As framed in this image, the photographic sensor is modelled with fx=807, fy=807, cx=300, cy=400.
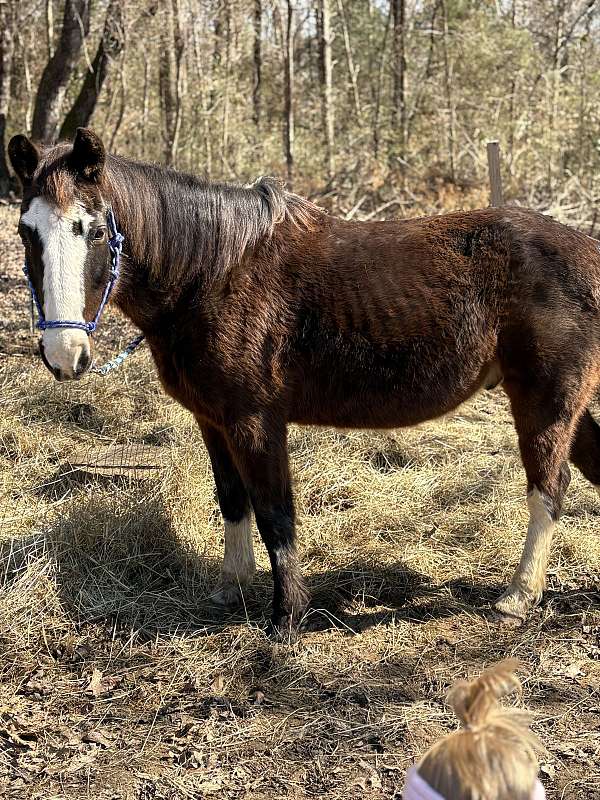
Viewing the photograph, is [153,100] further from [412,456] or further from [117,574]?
[117,574]

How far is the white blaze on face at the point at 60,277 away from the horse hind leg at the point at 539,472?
6.63ft

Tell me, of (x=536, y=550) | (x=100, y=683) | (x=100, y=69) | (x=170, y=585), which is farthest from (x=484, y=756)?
(x=100, y=69)

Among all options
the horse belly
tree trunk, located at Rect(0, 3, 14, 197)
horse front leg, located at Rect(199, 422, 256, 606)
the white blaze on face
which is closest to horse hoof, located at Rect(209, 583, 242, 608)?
horse front leg, located at Rect(199, 422, 256, 606)

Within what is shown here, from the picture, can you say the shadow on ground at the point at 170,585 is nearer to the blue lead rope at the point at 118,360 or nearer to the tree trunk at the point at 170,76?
the blue lead rope at the point at 118,360

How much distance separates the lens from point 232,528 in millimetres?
4059

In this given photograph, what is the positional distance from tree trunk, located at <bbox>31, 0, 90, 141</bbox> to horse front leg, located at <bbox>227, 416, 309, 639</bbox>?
9338mm

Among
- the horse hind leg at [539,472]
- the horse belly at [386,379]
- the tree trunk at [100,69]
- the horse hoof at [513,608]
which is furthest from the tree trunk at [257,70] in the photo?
the horse hoof at [513,608]

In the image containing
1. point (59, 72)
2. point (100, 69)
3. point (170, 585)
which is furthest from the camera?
point (100, 69)

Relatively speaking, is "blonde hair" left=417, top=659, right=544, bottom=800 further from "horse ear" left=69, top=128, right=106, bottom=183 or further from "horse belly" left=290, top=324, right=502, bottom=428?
"horse ear" left=69, top=128, right=106, bottom=183

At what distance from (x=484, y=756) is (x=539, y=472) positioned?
281cm

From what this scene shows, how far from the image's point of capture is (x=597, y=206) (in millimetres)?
11281

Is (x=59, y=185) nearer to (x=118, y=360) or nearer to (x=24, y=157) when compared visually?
(x=24, y=157)

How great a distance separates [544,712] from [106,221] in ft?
8.70

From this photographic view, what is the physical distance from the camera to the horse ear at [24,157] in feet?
10.4
